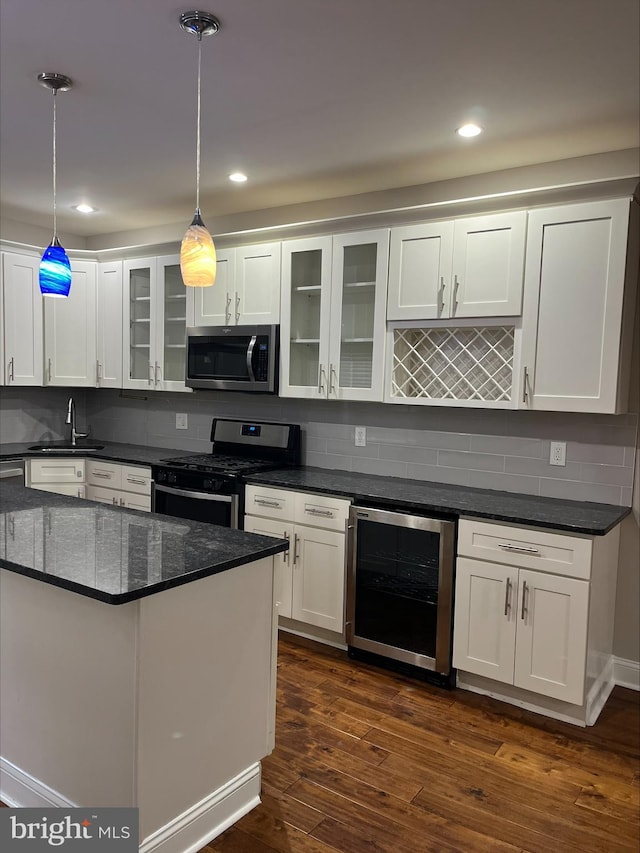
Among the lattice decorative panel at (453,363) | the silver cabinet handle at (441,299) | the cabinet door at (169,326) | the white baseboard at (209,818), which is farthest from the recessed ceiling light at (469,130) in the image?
the white baseboard at (209,818)

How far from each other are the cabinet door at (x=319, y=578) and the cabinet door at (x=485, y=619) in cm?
67

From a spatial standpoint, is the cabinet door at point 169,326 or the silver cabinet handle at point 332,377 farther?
the cabinet door at point 169,326

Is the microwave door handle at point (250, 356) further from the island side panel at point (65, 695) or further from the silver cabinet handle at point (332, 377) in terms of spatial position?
the island side panel at point (65, 695)

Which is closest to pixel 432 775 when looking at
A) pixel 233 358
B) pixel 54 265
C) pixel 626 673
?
pixel 626 673

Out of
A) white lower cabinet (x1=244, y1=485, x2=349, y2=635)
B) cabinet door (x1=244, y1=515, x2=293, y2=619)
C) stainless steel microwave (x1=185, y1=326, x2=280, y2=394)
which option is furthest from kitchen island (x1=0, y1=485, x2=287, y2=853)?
stainless steel microwave (x1=185, y1=326, x2=280, y2=394)

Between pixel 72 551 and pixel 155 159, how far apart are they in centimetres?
235

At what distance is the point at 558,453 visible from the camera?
3299 mm

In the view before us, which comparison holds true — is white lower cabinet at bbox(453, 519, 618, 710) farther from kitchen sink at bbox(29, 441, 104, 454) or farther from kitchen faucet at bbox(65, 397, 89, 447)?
kitchen faucet at bbox(65, 397, 89, 447)

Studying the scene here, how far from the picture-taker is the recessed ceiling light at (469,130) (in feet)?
9.43

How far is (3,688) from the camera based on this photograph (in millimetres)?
2119

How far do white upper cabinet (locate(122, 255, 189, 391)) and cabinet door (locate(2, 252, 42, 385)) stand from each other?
2.03 ft

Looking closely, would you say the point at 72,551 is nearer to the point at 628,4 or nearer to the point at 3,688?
the point at 3,688

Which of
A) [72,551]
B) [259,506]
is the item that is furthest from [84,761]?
[259,506]

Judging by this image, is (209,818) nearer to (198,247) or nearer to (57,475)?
(198,247)
